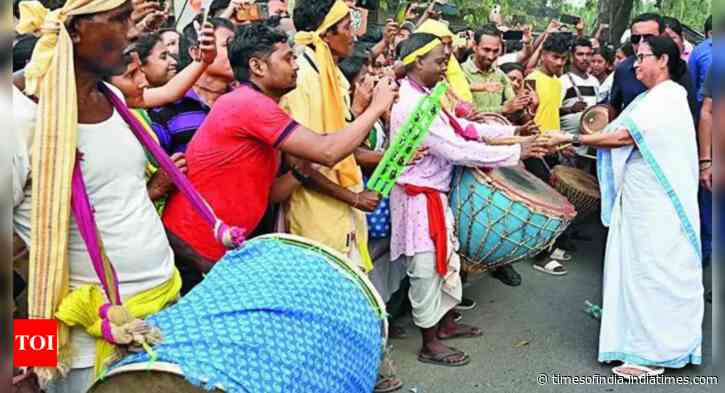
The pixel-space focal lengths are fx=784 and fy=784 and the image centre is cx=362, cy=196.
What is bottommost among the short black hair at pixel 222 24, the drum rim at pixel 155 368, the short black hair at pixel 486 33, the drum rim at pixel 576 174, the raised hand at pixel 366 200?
the drum rim at pixel 576 174

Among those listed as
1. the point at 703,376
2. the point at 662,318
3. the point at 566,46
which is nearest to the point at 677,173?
the point at 662,318

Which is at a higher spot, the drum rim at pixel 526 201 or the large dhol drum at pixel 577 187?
the drum rim at pixel 526 201

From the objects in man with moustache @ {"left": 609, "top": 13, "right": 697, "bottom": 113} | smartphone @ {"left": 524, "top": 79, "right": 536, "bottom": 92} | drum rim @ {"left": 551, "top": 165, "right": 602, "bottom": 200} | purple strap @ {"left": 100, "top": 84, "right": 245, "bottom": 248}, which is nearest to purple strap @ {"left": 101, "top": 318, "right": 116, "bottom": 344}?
purple strap @ {"left": 100, "top": 84, "right": 245, "bottom": 248}

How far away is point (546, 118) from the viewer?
629 cm

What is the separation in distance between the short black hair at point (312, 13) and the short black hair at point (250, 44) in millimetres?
609

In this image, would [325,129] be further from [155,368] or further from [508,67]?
[508,67]

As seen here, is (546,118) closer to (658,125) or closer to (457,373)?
(658,125)

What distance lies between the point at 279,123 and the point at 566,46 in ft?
15.3

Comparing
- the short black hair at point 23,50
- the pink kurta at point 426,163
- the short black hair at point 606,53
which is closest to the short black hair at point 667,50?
the pink kurta at point 426,163

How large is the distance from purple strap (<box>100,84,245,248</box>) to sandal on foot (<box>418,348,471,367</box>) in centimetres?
215

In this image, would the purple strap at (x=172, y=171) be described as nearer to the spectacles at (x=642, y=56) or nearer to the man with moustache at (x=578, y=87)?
the spectacles at (x=642, y=56)

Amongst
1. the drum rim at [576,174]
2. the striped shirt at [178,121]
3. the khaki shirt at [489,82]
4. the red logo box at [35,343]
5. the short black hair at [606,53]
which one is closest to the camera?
the red logo box at [35,343]

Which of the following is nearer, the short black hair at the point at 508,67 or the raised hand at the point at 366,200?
the raised hand at the point at 366,200

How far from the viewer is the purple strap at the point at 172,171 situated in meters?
2.20
